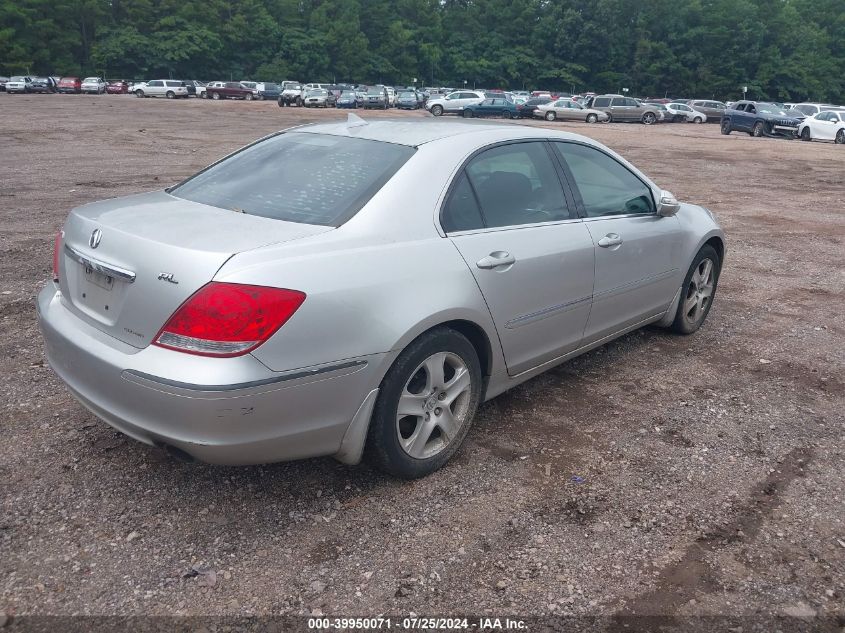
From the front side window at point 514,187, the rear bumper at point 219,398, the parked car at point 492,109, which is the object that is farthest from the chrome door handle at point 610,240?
the parked car at point 492,109

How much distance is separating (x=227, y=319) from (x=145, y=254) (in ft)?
1.63

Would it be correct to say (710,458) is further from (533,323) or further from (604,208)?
(604,208)

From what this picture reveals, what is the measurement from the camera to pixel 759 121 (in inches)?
1382

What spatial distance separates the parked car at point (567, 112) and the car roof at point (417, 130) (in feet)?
136

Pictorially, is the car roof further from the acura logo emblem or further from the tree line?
the tree line

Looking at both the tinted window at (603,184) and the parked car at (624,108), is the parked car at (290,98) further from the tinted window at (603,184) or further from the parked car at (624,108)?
the tinted window at (603,184)

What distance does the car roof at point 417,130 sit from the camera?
3805mm

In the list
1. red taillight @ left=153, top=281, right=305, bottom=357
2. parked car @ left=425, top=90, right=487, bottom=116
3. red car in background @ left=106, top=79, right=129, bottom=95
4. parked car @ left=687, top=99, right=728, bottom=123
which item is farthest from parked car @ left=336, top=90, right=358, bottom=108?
red taillight @ left=153, top=281, right=305, bottom=357

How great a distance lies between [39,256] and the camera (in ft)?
23.3

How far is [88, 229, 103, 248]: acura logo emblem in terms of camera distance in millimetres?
3113

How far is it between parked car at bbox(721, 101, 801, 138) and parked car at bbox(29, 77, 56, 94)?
51.2 metres

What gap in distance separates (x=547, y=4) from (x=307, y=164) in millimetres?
109059

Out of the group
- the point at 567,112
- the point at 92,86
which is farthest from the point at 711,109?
the point at 92,86

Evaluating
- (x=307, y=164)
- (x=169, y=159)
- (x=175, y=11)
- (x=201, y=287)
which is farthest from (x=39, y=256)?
(x=175, y=11)
